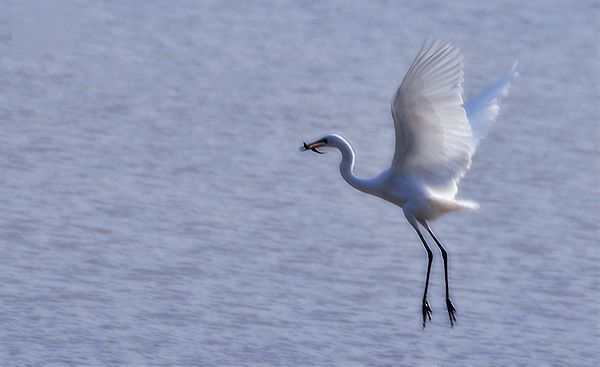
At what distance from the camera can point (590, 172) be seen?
29.5 ft

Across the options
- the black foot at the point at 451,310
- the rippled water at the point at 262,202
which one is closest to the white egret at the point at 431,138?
the black foot at the point at 451,310

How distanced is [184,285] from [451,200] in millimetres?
1603

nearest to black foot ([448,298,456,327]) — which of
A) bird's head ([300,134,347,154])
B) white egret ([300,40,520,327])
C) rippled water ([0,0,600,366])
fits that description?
white egret ([300,40,520,327])

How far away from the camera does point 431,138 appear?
5.49 metres

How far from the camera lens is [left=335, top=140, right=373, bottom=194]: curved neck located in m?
5.82

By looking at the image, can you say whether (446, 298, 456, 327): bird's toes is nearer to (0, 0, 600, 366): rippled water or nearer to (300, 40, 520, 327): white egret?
(300, 40, 520, 327): white egret

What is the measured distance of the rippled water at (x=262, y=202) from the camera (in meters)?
6.19

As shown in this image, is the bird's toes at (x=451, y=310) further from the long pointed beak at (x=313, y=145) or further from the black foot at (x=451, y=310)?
the long pointed beak at (x=313, y=145)

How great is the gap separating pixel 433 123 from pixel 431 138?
150mm

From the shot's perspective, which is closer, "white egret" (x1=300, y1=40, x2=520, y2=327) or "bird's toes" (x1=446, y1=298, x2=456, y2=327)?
"white egret" (x1=300, y1=40, x2=520, y2=327)

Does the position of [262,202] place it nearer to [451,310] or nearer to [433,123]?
[451,310]

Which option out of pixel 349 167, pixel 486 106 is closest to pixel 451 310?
pixel 349 167

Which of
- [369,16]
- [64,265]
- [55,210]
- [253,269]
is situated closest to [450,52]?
[253,269]

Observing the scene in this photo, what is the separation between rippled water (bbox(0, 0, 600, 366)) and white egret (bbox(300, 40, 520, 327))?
2.11 feet
